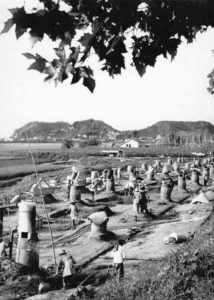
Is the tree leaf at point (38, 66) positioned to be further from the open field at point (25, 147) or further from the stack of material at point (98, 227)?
the open field at point (25, 147)

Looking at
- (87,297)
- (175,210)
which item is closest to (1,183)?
(175,210)

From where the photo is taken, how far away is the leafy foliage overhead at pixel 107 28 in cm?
361

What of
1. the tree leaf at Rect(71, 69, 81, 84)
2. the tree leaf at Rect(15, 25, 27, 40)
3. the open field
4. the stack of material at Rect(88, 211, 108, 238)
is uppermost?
the tree leaf at Rect(15, 25, 27, 40)

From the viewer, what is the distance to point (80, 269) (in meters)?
11.7

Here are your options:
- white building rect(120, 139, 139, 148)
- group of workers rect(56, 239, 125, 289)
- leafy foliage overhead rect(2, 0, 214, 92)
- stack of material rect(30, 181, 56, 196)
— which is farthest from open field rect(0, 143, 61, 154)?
leafy foliage overhead rect(2, 0, 214, 92)

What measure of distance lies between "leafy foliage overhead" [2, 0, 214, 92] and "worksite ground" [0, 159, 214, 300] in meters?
6.02

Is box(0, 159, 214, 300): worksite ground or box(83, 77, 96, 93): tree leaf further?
box(0, 159, 214, 300): worksite ground

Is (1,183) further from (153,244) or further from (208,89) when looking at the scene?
(153,244)

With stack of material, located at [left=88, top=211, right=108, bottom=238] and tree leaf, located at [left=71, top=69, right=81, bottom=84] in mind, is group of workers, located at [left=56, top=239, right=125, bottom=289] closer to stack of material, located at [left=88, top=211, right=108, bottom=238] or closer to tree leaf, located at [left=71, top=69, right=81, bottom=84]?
stack of material, located at [left=88, top=211, right=108, bottom=238]

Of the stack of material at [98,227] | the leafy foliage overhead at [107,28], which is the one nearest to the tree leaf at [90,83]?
the leafy foliage overhead at [107,28]

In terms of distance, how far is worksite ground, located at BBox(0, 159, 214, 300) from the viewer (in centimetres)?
1020

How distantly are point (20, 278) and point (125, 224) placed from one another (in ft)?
30.5

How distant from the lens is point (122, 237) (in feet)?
53.6

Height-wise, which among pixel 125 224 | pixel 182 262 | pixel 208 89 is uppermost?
pixel 208 89
